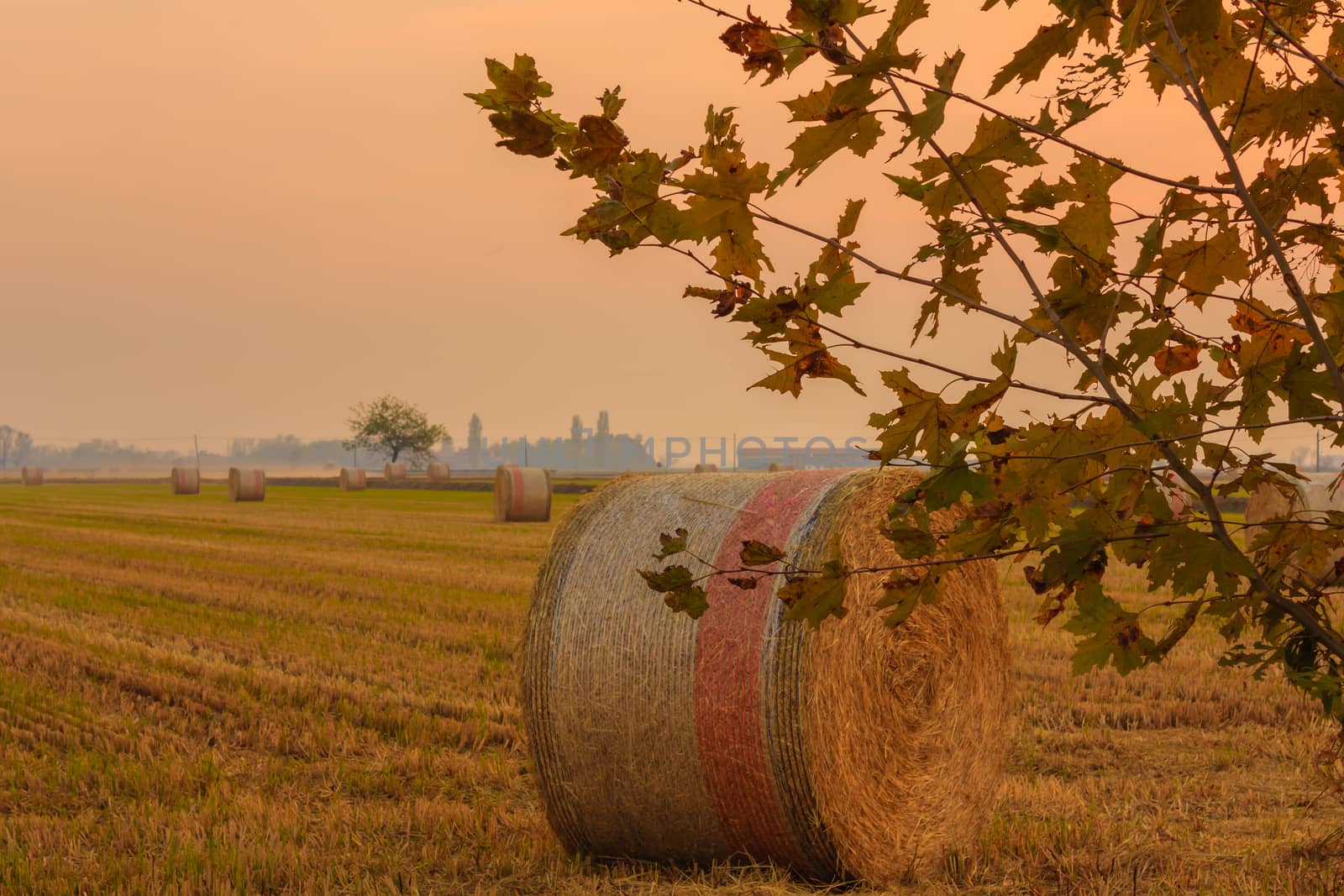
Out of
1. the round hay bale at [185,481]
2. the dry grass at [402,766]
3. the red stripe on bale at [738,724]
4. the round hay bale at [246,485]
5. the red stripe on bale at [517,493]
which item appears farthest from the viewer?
the round hay bale at [185,481]

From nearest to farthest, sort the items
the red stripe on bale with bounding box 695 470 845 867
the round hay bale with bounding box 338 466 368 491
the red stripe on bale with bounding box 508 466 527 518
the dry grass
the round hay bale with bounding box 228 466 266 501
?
1. the red stripe on bale with bounding box 695 470 845 867
2. the dry grass
3. the red stripe on bale with bounding box 508 466 527 518
4. the round hay bale with bounding box 228 466 266 501
5. the round hay bale with bounding box 338 466 368 491

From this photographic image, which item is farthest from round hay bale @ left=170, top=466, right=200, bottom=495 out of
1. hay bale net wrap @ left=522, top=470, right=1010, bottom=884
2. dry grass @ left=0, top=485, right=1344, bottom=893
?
hay bale net wrap @ left=522, top=470, right=1010, bottom=884

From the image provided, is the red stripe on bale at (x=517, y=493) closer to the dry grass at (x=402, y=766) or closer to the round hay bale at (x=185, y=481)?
the dry grass at (x=402, y=766)

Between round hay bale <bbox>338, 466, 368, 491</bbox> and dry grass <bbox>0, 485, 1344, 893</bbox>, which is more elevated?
round hay bale <bbox>338, 466, 368, 491</bbox>

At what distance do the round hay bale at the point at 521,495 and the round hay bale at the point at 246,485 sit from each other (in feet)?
50.1

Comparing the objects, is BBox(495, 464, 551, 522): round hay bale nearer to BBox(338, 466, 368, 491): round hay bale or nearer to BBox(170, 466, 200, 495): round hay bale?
BBox(170, 466, 200, 495): round hay bale

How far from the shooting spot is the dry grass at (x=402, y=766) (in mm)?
5297

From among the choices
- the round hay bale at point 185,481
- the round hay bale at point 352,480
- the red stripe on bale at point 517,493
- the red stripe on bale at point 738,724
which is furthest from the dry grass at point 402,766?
the round hay bale at point 352,480

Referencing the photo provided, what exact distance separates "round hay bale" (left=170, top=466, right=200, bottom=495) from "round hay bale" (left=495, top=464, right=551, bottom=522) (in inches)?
936

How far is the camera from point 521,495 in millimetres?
30969

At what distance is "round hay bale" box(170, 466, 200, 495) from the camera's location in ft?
164

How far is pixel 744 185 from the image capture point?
1.96m

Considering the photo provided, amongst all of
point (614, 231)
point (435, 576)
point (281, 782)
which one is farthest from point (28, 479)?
point (614, 231)

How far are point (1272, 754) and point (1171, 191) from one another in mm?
6305
